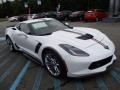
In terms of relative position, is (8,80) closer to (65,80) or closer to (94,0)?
(65,80)

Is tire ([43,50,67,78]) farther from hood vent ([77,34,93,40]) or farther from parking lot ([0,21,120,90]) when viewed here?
hood vent ([77,34,93,40])

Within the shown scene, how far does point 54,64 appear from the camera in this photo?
17.4 feet

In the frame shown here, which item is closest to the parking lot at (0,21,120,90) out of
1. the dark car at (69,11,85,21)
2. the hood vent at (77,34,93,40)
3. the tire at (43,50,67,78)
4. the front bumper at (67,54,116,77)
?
the tire at (43,50,67,78)

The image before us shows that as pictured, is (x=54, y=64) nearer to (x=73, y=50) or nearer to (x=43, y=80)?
(x=43, y=80)

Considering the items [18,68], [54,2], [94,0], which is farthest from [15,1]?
[18,68]

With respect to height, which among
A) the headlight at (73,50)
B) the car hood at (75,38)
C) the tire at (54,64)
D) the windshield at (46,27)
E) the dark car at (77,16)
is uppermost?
the windshield at (46,27)

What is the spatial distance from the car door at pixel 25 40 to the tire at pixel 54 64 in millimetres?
584

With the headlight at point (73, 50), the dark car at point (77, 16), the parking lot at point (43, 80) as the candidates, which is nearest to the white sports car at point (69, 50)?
the headlight at point (73, 50)

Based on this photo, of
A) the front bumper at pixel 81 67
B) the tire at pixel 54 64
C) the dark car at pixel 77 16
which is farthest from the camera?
the dark car at pixel 77 16

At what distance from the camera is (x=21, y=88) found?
4953 mm

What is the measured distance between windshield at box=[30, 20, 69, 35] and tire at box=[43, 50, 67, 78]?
940 millimetres

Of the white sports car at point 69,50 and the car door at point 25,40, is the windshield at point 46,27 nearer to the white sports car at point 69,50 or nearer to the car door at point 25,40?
the white sports car at point 69,50

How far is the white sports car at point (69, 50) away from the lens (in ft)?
Answer: 15.7

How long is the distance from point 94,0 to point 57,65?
124ft
